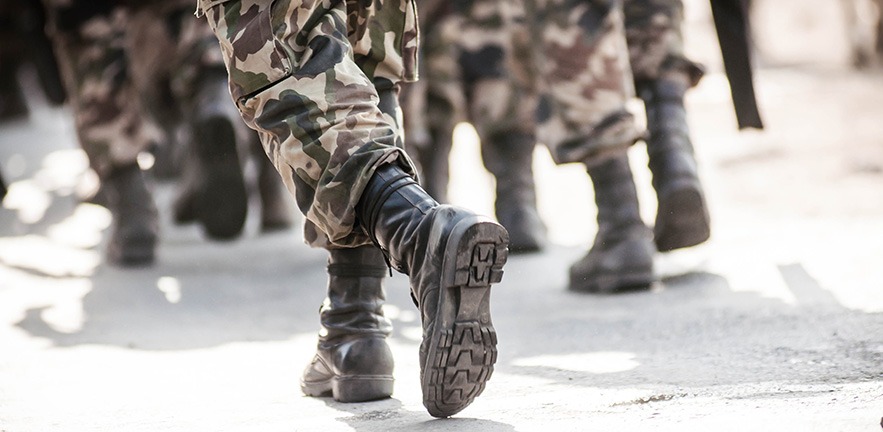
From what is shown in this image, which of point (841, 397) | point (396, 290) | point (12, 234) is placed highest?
point (12, 234)

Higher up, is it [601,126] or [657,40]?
[657,40]

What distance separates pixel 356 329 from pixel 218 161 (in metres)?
1.63

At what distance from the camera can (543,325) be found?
252cm

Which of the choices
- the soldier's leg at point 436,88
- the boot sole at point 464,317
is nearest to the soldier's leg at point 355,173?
the boot sole at point 464,317

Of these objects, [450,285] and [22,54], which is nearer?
[450,285]

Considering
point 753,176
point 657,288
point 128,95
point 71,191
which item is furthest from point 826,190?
point 71,191

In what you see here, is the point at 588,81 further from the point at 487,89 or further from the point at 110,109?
the point at 110,109

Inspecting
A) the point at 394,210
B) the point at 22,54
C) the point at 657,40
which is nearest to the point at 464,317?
the point at 394,210

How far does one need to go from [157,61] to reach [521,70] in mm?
1218

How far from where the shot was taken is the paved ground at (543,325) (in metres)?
1.73

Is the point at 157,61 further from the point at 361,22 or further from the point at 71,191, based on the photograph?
the point at 361,22

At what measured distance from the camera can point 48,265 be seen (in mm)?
3629

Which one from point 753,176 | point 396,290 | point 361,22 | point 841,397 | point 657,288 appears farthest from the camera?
point 753,176

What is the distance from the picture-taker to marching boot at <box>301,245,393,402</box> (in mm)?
1866
